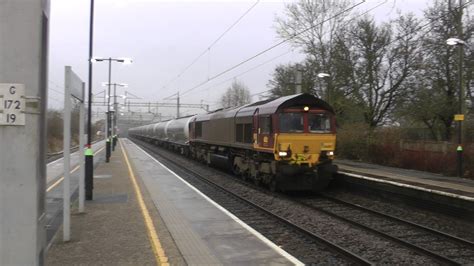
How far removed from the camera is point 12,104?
3.57 metres

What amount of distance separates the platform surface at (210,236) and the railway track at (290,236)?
680mm

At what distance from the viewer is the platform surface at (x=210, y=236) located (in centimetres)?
695

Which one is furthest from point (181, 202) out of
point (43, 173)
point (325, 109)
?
point (43, 173)

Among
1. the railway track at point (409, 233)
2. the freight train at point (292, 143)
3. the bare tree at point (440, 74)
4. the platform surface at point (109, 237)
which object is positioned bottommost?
the railway track at point (409, 233)

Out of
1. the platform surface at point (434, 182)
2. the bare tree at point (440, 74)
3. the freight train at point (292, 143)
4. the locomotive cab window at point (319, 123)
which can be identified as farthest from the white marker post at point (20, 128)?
the bare tree at point (440, 74)

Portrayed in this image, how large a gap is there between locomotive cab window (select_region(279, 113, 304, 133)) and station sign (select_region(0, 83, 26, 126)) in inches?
483

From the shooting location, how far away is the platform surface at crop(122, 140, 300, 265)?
695cm

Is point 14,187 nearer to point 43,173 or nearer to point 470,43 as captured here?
point 43,173

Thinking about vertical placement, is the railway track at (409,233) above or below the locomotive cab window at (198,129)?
below

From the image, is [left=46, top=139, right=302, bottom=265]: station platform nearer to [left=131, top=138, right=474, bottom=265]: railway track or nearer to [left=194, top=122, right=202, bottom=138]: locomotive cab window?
[left=131, top=138, right=474, bottom=265]: railway track

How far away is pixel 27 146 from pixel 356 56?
36555 millimetres

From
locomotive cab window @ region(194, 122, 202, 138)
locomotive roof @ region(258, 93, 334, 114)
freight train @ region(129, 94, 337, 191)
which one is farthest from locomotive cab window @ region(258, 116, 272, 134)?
locomotive cab window @ region(194, 122, 202, 138)

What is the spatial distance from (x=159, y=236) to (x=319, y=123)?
9122 millimetres

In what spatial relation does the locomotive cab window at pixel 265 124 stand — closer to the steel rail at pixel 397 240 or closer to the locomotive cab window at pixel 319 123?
the locomotive cab window at pixel 319 123
